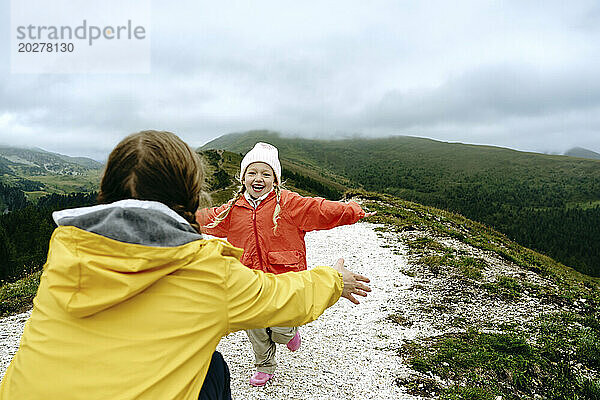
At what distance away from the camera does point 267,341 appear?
208 inches

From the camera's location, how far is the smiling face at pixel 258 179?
17.0 feet

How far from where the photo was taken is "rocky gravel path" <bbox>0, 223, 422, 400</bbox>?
19.6 feet

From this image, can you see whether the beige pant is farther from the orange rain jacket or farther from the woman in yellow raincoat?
the woman in yellow raincoat

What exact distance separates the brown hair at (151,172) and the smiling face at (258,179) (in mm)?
3046

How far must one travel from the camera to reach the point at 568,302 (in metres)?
9.84

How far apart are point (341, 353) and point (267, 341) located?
2856mm

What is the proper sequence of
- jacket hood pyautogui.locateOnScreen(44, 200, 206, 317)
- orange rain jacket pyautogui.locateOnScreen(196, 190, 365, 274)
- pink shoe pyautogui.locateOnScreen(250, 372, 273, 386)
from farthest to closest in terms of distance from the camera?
pink shoe pyautogui.locateOnScreen(250, 372, 273, 386) → orange rain jacket pyautogui.locateOnScreen(196, 190, 365, 274) → jacket hood pyautogui.locateOnScreen(44, 200, 206, 317)

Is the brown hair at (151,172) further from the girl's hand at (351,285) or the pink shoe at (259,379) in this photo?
the pink shoe at (259,379)

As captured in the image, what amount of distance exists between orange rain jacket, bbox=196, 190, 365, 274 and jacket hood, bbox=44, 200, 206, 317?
3093mm

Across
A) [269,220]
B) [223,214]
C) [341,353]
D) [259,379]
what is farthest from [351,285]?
[341,353]

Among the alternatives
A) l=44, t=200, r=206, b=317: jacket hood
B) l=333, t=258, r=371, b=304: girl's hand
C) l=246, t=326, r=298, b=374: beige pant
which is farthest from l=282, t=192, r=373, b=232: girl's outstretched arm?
l=44, t=200, r=206, b=317: jacket hood

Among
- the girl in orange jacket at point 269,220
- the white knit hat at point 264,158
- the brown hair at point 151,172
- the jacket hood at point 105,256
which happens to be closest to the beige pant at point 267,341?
the girl in orange jacket at point 269,220

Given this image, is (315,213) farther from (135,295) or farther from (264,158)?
(135,295)

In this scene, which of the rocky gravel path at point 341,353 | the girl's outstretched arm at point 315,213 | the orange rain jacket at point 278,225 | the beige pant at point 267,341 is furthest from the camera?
the rocky gravel path at point 341,353
